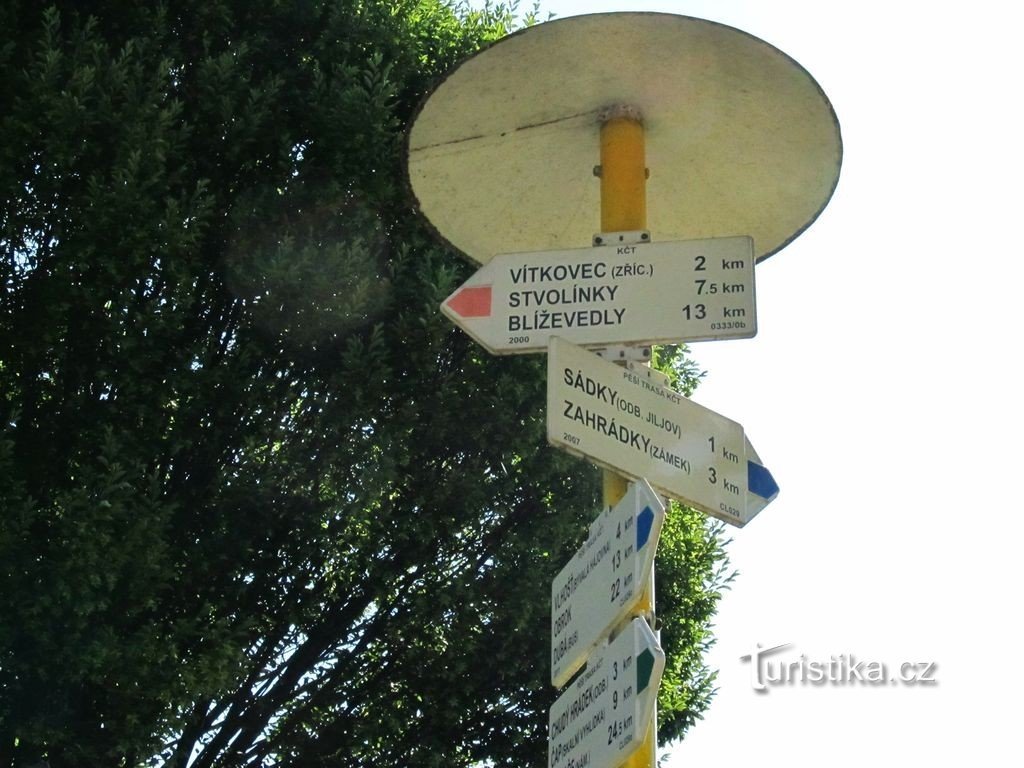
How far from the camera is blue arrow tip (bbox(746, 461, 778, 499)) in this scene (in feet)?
14.2

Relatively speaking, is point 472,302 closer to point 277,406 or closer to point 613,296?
point 613,296

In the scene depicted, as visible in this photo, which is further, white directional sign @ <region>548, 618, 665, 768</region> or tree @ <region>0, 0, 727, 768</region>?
tree @ <region>0, 0, 727, 768</region>

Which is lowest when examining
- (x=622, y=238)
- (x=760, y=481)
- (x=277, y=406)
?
(x=760, y=481)

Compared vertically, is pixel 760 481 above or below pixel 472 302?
below

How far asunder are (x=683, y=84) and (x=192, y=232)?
349cm

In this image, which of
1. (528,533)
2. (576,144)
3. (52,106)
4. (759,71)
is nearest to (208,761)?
(528,533)

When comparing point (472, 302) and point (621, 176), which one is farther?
point (621, 176)

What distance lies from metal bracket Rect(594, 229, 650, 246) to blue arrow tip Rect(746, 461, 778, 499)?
2.74ft

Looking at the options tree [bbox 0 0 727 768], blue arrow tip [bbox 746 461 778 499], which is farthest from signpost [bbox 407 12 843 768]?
tree [bbox 0 0 727 768]

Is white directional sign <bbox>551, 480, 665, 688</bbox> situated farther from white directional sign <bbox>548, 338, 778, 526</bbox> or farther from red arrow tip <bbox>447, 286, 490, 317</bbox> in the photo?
red arrow tip <bbox>447, 286, 490, 317</bbox>

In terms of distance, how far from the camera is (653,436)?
4.20 metres

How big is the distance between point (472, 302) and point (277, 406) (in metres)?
3.80

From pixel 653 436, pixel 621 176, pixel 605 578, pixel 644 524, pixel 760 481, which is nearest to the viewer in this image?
pixel 644 524

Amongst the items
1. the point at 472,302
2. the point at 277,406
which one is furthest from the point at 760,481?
the point at 277,406
